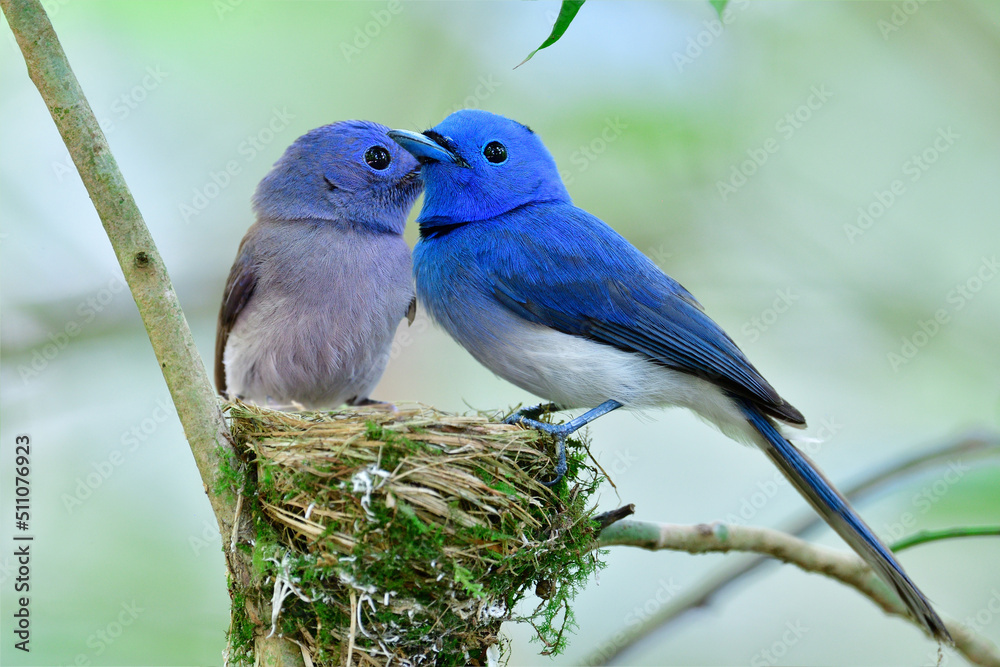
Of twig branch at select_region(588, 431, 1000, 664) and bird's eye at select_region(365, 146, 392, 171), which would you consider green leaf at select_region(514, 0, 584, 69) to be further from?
twig branch at select_region(588, 431, 1000, 664)

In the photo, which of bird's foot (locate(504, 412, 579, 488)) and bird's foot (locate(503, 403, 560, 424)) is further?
bird's foot (locate(503, 403, 560, 424))

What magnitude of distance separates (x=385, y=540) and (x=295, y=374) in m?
1.57

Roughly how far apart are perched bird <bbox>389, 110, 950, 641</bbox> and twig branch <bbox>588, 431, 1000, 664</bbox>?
62cm

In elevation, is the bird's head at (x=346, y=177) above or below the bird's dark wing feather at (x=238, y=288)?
above

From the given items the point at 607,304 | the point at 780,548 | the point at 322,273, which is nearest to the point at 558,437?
the point at 607,304

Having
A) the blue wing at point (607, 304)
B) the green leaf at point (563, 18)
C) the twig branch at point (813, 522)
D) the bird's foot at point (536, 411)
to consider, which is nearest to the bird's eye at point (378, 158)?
the blue wing at point (607, 304)

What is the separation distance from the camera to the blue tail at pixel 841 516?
10.3ft

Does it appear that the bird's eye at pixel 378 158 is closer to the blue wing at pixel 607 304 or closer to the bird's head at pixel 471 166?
the bird's head at pixel 471 166

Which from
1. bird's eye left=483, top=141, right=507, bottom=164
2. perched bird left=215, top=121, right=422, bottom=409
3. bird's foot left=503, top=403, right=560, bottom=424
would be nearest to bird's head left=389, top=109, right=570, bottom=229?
bird's eye left=483, top=141, right=507, bottom=164

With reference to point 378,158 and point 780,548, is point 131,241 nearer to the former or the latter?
point 378,158

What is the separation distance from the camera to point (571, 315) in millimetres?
3264

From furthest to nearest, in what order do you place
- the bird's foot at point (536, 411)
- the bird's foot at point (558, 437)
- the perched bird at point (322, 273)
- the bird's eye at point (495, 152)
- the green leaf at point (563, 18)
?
the perched bird at point (322, 273)
the bird's eye at point (495, 152)
the bird's foot at point (536, 411)
the bird's foot at point (558, 437)
the green leaf at point (563, 18)

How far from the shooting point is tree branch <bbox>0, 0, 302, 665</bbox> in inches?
96.6

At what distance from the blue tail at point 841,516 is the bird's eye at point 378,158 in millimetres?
1993
